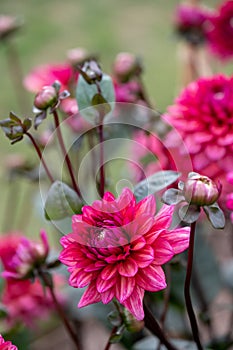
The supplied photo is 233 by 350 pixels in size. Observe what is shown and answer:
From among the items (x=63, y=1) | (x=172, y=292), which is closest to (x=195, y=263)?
(x=172, y=292)

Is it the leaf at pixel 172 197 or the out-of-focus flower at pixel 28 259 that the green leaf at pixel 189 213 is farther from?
the out-of-focus flower at pixel 28 259

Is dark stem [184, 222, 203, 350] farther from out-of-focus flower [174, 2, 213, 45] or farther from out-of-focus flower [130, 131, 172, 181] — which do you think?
out-of-focus flower [174, 2, 213, 45]

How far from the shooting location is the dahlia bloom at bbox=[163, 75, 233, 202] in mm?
428

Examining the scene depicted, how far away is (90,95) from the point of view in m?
0.40

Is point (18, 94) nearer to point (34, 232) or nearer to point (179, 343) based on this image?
point (34, 232)

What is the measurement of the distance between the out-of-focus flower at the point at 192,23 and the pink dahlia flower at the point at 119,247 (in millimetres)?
392

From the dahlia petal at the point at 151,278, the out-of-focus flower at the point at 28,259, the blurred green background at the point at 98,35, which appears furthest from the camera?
the blurred green background at the point at 98,35

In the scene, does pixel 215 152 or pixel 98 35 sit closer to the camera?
pixel 215 152

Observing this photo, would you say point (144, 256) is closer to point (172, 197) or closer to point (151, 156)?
point (172, 197)

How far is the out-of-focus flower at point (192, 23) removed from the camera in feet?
2.20

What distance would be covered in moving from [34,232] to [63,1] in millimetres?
1069

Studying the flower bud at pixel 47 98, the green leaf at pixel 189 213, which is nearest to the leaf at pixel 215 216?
the green leaf at pixel 189 213

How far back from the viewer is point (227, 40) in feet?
1.97

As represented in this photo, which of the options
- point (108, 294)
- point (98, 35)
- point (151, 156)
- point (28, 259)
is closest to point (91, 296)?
point (108, 294)
